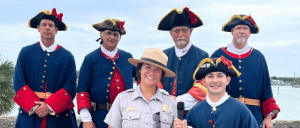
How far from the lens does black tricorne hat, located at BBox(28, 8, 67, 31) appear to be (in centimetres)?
430

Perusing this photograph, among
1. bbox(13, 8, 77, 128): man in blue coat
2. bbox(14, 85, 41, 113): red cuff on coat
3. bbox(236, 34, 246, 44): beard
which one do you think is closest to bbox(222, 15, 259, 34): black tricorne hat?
bbox(236, 34, 246, 44): beard

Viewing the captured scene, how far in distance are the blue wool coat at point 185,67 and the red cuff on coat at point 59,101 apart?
154 cm

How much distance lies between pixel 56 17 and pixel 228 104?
302cm

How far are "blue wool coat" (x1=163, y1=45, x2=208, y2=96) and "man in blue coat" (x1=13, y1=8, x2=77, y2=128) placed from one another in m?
1.58

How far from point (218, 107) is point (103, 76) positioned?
5.91 feet

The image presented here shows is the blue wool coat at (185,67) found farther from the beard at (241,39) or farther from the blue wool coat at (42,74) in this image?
the blue wool coat at (42,74)

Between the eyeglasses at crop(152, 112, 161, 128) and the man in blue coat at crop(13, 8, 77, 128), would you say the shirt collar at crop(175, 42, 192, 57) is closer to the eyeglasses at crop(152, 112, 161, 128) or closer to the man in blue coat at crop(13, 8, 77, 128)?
the eyeglasses at crop(152, 112, 161, 128)

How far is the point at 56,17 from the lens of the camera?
4.40 meters

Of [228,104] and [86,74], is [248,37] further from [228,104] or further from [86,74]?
[86,74]

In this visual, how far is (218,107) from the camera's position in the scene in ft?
9.43

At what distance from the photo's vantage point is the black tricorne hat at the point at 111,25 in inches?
158

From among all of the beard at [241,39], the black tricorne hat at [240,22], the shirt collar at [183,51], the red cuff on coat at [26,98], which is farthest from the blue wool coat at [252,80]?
the red cuff on coat at [26,98]

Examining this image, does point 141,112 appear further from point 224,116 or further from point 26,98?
point 26,98

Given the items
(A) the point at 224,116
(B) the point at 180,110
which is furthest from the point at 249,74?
(B) the point at 180,110
